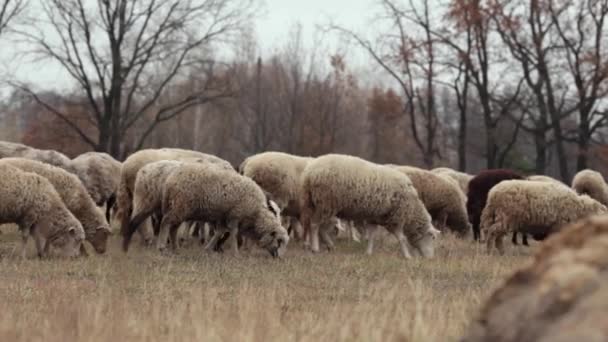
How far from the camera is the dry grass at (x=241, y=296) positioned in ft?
14.1

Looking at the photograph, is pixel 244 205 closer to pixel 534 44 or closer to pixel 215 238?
pixel 215 238

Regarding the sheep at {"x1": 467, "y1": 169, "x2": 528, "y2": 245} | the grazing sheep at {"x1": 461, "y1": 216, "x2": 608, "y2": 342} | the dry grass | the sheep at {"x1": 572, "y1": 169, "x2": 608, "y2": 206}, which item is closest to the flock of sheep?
the dry grass

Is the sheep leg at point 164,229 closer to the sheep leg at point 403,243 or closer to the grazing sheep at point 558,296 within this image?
the sheep leg at point 403,243

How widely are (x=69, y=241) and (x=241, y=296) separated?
530 centimetres

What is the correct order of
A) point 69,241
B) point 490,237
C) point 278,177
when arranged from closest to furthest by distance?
point 69,241 < point 490,237 < point 278,177

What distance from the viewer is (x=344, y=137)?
45.1 m

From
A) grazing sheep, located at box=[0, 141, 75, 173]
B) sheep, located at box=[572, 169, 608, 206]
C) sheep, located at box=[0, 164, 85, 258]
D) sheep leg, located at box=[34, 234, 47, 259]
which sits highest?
grazing sheep, located at box=[0, 141, 75, 173]

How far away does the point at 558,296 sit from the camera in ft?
7.52

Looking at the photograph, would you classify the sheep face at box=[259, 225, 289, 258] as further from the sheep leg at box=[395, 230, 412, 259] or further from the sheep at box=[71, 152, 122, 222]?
the sheep at box=[71, 152, 122, 222]

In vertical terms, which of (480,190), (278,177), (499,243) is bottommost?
(499,243)

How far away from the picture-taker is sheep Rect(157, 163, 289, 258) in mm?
10781

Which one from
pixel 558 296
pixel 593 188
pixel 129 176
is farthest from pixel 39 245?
pixel 593 188

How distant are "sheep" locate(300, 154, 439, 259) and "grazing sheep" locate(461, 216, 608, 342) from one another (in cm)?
920

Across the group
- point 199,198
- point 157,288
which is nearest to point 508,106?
point 199,198
